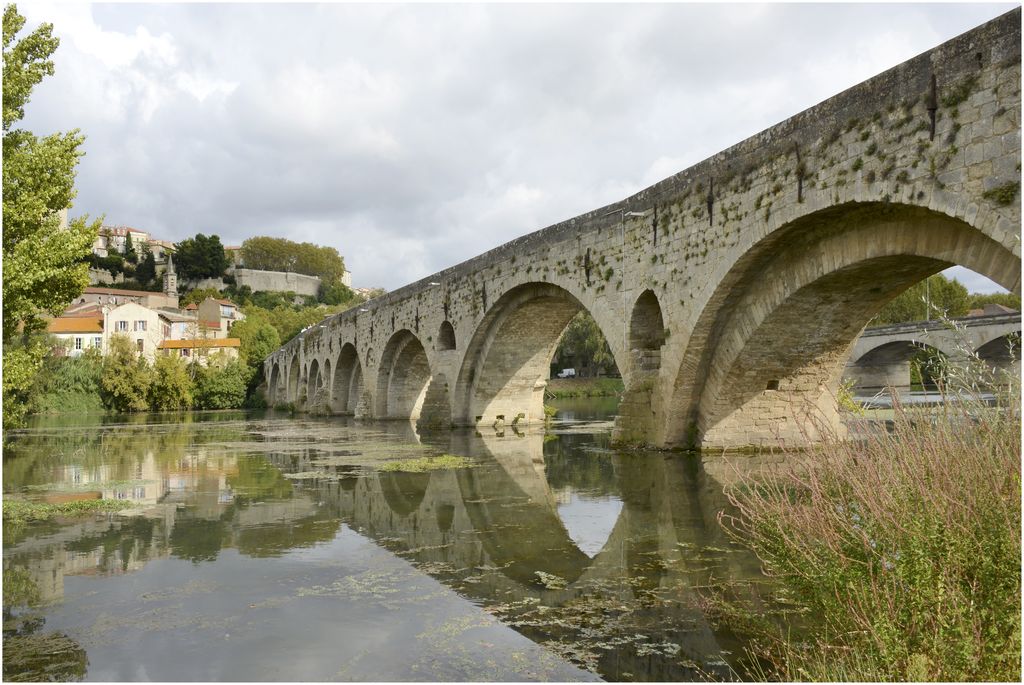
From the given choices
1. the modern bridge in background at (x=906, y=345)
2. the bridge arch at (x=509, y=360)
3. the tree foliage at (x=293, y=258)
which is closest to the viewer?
the bridge arch at (x=509, y=360)

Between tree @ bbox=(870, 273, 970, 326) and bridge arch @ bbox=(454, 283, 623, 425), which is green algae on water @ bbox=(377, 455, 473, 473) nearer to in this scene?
bridge arch @ bbox=(454, 283, 623, 425)

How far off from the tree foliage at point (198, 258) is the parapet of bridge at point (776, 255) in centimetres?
9326

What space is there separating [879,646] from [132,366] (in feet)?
165

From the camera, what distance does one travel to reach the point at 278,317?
79.1 metres

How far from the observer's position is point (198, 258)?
108m

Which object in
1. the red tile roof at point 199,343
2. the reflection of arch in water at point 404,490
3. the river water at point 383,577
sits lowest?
the river water at point 383,577

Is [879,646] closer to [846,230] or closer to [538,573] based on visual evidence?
[538,573]

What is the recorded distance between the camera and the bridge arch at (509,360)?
21.8 m

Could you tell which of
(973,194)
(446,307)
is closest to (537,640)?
(973,194)

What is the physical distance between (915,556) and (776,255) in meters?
9.63

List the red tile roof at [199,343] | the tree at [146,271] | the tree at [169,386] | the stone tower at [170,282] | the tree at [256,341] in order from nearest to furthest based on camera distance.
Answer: the tree at [169,386] < the red tile roof at [199,343] < the tree at [256,341] < the stone tower at [170,282] < the tree at [146,271]

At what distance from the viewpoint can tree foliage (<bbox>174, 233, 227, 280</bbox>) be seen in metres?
107

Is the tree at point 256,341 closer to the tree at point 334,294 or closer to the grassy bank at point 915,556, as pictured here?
the tree at point 334,294

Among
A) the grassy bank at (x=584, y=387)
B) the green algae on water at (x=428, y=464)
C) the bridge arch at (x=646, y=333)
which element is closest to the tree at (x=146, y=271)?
the grassy bank at (x=584, y=387)
